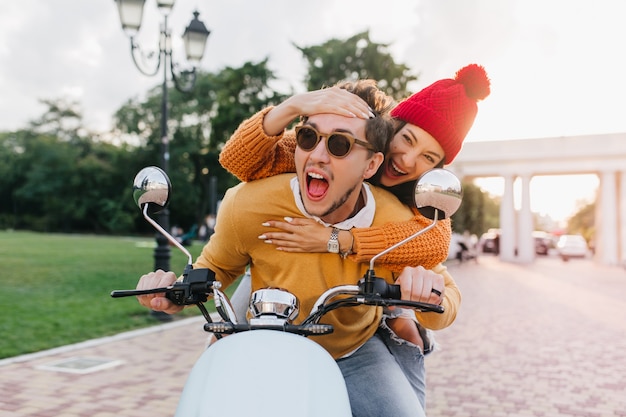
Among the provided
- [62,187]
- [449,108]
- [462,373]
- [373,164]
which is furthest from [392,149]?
[62,187]

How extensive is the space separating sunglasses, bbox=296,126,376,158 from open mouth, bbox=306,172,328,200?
93 mm

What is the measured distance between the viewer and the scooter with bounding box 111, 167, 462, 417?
1408 mm

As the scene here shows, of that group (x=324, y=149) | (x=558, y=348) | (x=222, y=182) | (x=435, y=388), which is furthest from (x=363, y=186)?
(x=222, y=182)

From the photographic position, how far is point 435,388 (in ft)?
21.0

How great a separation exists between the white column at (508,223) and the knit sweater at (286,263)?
38.4m

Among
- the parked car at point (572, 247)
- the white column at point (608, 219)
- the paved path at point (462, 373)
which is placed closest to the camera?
the paved path at point (462, 373)

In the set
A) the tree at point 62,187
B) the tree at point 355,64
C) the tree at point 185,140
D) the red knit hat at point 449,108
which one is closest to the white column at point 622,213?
the tree at point 355,64

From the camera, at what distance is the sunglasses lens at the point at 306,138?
2.08 m

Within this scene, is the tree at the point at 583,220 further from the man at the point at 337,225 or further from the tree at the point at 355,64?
the man at the point at 337,225

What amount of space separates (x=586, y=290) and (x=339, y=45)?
11.6 meters

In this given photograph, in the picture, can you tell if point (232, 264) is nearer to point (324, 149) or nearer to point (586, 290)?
point (324, 149)

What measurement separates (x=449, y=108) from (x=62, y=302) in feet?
30.9

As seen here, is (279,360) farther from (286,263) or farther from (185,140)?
(185,140)

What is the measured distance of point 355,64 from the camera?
23344mm
